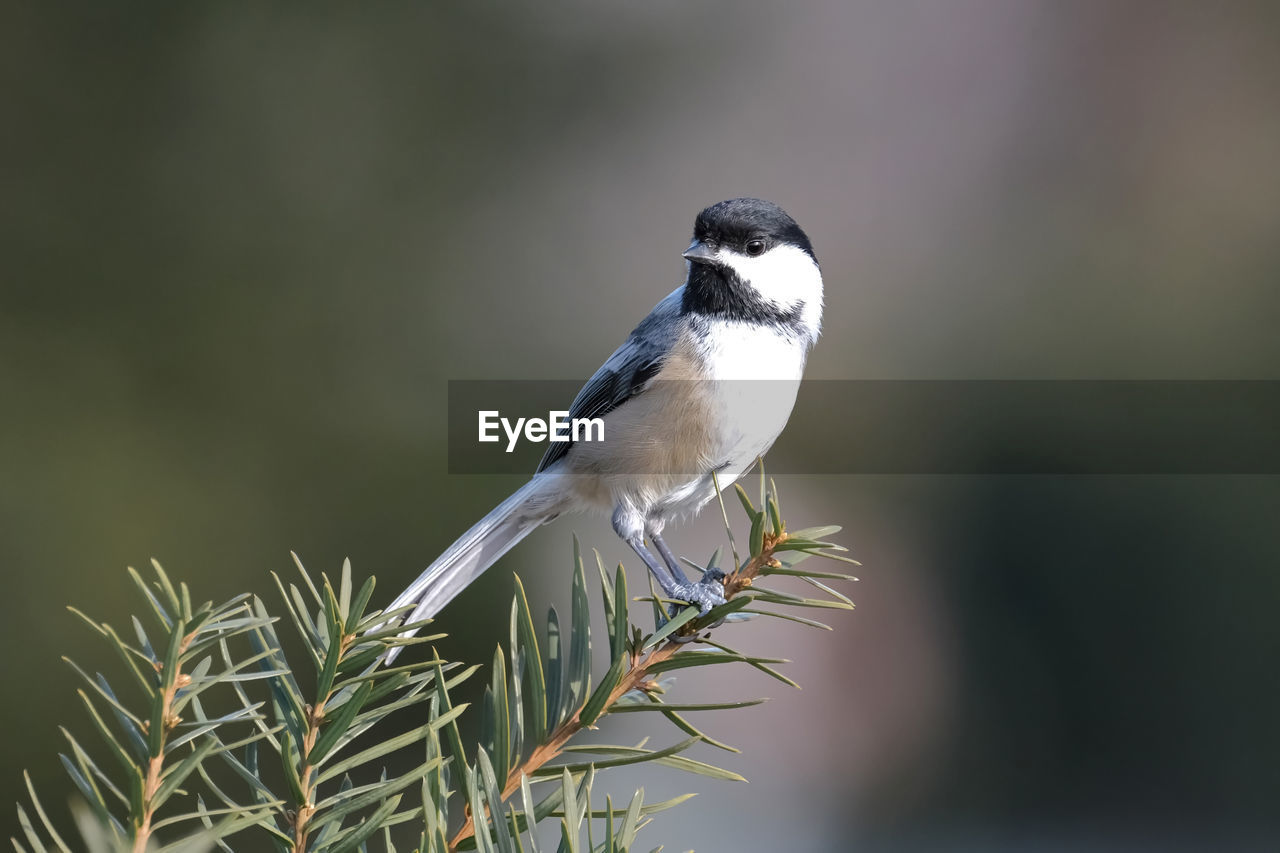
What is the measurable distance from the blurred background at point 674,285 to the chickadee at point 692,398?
454mm

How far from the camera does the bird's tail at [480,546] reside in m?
0.96

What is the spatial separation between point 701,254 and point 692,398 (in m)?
0.17

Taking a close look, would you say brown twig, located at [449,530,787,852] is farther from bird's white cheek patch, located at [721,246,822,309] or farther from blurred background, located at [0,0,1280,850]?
blurred background, located at [0,0,1280,850]

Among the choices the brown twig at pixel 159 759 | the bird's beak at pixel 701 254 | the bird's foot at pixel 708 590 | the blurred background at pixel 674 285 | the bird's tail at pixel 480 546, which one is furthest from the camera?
the blurred background at pixel 674 285

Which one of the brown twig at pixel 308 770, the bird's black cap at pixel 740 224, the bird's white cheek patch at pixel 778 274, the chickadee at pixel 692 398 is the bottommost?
the brown twig at pixel 308 770

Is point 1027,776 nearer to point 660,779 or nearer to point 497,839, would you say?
point 660,779

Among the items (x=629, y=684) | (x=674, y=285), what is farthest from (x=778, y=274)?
(x=674, y=285)

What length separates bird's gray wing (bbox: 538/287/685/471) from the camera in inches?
44.1

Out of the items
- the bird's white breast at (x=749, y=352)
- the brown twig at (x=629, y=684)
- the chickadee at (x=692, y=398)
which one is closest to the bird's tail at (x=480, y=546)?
the chickadee at (x=692, y=398)

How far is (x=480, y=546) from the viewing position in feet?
3.37

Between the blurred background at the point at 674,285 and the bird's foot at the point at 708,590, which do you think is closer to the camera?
the bird's foot at the point at 708,590

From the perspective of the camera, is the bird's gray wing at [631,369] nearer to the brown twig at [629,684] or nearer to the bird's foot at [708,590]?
the bird's foot at [708,590]

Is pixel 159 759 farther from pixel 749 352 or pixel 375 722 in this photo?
pixel 749 352

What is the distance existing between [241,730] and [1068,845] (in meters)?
1.86
